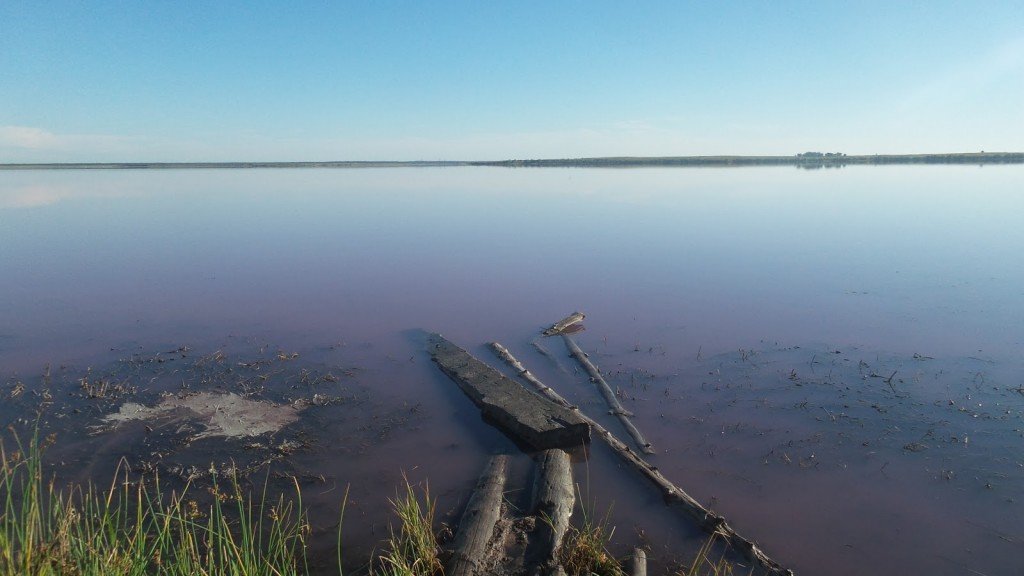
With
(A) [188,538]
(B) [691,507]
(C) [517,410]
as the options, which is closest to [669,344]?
(C) [517,410]

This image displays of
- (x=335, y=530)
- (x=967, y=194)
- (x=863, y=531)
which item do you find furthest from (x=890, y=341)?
(x=967, y=194)

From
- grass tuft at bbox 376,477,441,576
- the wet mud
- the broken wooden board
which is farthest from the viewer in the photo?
the broken wooden board

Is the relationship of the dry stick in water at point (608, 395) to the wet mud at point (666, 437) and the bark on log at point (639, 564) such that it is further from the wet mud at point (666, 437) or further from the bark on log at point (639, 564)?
the bark on log at point (639, 564)

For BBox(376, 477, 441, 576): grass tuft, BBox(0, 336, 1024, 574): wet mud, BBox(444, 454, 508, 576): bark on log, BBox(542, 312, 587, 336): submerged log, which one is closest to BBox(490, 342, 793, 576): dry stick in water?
BBox(0, 336, 1024, 574): wet mud

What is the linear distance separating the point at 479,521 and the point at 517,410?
91.6 inches

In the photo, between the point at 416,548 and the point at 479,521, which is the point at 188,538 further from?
the point at 479,521

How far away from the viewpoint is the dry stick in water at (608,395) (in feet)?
23.8

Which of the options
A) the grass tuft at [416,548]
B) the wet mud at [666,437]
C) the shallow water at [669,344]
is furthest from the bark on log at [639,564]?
the grass tuft at [416,548]

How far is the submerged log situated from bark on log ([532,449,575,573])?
494cm

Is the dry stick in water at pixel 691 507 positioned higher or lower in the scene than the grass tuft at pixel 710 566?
higher

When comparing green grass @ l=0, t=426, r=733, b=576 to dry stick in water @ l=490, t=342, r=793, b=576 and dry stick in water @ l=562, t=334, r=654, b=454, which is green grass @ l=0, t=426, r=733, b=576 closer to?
dry stick in water @ l=490, t=342, r=793, b=576

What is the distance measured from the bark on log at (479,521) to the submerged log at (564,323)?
5166 millimetres

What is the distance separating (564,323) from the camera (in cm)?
1182

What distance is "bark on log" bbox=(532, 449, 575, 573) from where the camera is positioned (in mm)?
4949
